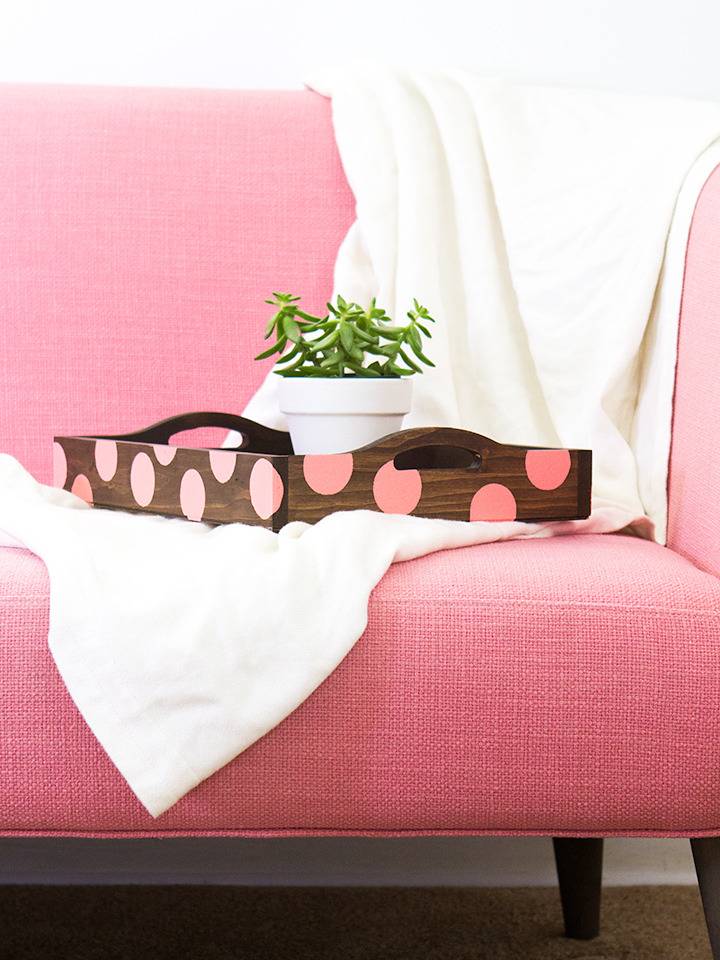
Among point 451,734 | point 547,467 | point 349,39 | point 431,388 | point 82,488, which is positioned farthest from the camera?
point 349,39

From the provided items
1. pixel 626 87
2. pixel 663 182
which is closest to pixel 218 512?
pixel 663 182

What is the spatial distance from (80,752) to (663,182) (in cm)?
85

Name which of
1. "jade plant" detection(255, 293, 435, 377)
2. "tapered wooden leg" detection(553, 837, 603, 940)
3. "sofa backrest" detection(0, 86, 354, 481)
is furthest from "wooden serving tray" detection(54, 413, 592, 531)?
"tapered wooden leg" detection(553, 837, 603, 940)

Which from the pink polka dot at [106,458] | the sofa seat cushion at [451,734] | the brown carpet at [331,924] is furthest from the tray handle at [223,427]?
the brown carpet at [331,924]

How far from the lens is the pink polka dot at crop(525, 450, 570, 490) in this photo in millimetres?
1002

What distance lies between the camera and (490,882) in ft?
4.89

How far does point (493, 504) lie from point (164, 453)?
298 mm

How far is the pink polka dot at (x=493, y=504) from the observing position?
0.98 meters

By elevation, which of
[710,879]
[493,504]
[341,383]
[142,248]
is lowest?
[710,879]

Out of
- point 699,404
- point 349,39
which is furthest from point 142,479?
point 349,39

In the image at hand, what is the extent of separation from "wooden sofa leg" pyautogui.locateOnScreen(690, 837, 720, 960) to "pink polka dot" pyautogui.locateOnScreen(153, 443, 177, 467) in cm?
53

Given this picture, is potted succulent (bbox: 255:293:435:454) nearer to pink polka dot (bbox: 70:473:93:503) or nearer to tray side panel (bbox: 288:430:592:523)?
tray side panel (bbox: 288:430:592:523)

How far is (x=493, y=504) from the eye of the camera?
3.25 feet

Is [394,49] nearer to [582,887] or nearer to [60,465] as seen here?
[60,465]
